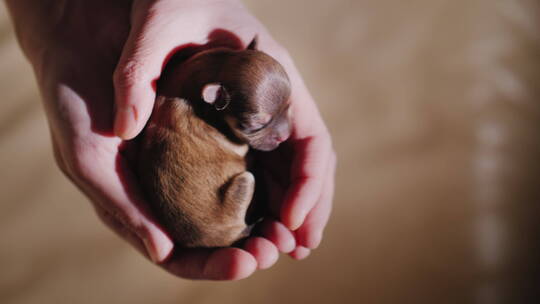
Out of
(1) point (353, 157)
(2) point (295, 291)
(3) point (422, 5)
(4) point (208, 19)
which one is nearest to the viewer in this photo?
(4) point (208, 19)

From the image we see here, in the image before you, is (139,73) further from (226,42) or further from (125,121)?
(226,42)

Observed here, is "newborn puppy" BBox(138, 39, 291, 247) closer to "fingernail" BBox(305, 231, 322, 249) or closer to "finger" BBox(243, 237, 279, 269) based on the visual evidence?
"finger" BBox(243, 237, 279, 269)

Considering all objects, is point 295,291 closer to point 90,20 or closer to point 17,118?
point 90,20

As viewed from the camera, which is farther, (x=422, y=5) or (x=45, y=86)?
(x=422, y=5)

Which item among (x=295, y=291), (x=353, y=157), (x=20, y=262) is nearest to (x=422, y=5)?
(x=353, y=157)

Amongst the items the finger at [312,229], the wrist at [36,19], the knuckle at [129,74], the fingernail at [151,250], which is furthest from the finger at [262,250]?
the wrist at [36,19]

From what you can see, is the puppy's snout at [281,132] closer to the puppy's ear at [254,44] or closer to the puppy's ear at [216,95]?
the puppy's ear at [216,95]
